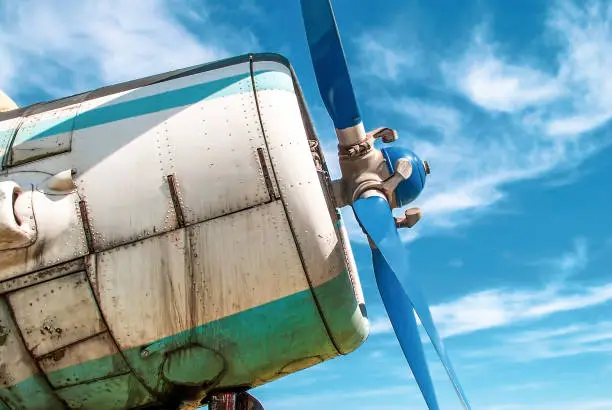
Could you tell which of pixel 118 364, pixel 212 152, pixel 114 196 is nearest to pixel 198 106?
pixel 212 152

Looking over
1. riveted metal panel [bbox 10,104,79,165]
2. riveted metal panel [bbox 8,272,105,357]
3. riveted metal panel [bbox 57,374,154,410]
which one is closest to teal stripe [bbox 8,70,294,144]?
riveted metal panel [bbox 10,104,79,165]

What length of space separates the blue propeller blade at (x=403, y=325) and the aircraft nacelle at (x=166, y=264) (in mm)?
1131

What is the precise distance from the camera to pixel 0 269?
6.48 m

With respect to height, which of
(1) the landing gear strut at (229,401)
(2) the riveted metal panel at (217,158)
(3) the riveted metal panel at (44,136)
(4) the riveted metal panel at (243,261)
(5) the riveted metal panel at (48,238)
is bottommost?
(1) the landing gear strut at (229,401)

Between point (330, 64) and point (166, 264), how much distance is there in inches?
126

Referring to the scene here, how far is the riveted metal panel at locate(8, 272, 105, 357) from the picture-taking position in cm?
647

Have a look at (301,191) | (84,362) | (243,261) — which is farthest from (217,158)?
(84,362)

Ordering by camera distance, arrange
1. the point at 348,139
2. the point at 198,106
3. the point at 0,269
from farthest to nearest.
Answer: the point at 348,139 < the point at 198,106 < the point at 0,269

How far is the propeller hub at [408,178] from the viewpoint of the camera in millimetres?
8078

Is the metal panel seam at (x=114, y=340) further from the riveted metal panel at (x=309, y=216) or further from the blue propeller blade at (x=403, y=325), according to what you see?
the blue propeller blade at (x=403, y=325)

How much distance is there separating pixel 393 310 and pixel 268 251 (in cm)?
247

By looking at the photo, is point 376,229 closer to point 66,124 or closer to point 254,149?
point 254,149

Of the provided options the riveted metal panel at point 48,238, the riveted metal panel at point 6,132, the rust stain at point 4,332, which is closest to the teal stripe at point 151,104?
the riveted metal panel at point 6,132

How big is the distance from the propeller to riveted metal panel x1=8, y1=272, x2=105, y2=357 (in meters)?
3.33
